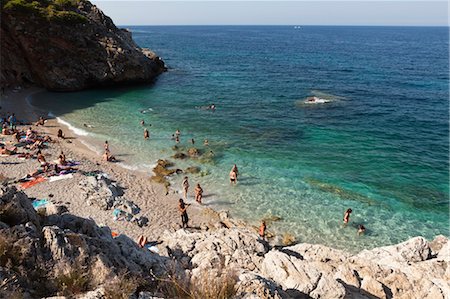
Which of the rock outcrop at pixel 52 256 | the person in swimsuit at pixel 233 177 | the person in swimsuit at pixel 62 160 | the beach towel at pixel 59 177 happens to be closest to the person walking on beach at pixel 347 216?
the person in swimsuit at pixel 233 177

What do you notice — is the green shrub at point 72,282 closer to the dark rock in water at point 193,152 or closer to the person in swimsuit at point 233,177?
the person in swimsuit at point 233,177

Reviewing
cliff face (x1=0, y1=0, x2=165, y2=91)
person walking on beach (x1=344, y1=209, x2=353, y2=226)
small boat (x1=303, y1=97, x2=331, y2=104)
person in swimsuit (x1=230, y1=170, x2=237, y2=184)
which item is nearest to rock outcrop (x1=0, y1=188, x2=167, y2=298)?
person walking on beach (x1=344, y1=209, x2=353, y2=226)

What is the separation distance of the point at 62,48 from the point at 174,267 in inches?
1905

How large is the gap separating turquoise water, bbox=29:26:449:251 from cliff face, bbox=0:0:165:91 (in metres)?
3.15

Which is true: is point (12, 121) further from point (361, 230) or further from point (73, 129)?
point (361, 230)

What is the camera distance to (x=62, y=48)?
47344 mm

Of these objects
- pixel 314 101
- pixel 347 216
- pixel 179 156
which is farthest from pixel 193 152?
pixel 314 101

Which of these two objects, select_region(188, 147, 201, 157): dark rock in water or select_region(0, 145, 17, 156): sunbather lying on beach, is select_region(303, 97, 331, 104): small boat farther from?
select_region(0, 145, 17, 156): sunbather lying on beach

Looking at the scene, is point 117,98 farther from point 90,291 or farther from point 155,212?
point 90,291

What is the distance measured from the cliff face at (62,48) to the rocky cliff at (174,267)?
42.6 meters

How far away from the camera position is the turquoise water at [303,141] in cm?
2150

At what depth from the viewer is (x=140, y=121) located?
123ft

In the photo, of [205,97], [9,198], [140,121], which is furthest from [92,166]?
[205,97]

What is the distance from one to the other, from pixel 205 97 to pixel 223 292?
43.4 m
